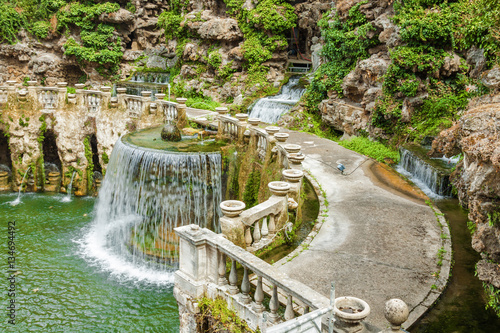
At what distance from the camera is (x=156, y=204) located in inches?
500

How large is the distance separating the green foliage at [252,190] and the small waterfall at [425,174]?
490cm

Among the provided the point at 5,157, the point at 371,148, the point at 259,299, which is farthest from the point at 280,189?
the point at 5,157

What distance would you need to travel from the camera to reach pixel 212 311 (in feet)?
20.8

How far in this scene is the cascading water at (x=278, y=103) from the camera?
2083 cm

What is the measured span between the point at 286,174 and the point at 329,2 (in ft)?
59.6

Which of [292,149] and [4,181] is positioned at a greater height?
[292,149]

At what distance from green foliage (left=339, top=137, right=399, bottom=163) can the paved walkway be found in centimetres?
313

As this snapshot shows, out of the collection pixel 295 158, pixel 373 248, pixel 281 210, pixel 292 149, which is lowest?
pixel 373 248

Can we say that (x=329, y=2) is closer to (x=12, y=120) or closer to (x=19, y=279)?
(x=12, y=120)

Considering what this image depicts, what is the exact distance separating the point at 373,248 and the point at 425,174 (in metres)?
5.40

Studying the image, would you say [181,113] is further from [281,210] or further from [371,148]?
[281,210]

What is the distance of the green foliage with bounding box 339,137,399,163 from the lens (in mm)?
15461

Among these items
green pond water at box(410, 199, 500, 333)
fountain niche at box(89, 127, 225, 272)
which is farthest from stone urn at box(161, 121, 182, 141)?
green pond water at box(410, 199, 500, 333)

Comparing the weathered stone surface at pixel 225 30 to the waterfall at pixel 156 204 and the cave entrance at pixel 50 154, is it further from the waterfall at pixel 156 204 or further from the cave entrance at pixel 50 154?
the waterfall at pixel 156 204
